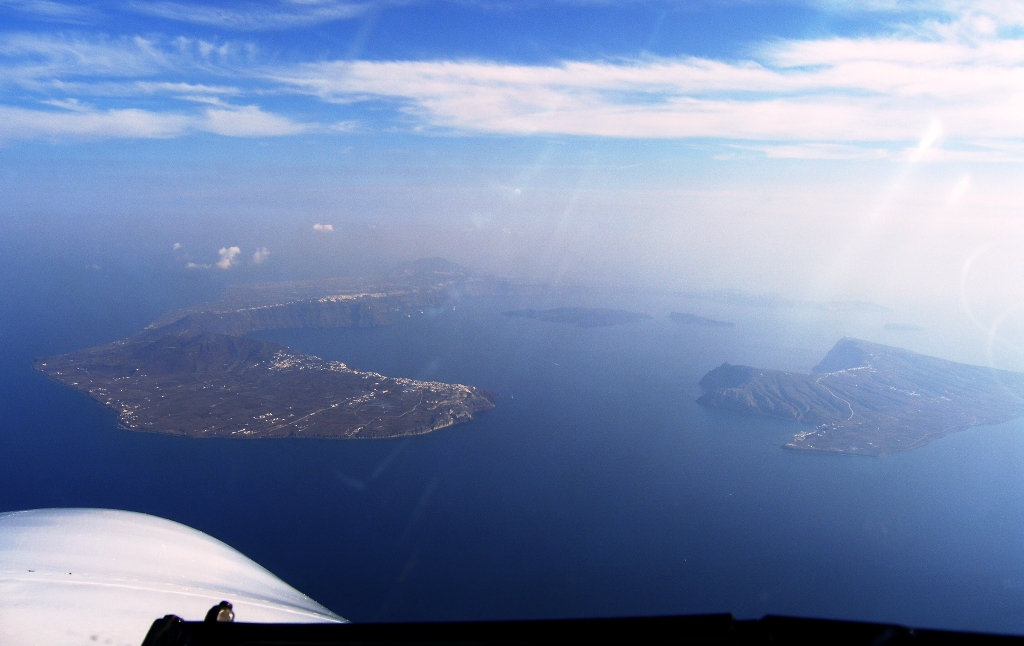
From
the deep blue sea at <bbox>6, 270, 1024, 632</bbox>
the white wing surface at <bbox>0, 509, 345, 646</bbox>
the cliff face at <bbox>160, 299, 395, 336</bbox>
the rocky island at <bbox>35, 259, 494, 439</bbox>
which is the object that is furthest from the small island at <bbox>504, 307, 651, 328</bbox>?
the white wing surface at <bbox>0, 509, 345, 646</bbox>

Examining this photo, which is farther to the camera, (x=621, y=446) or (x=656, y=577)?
(x=621, y=446)

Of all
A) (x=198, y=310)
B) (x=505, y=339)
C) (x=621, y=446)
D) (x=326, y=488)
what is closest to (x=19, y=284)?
(x=198, y=310)

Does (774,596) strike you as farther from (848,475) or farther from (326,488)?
(326,488)

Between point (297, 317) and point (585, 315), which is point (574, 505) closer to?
point (585, 315)

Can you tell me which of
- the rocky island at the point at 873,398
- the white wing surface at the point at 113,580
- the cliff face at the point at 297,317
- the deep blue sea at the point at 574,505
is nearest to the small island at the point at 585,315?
the cliff face at the point at 297,317

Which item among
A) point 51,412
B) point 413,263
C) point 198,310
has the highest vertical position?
point 413,263

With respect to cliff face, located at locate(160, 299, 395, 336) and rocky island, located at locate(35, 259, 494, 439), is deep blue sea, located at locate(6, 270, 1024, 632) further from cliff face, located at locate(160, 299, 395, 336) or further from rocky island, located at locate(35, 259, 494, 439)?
cliff face, located at locate(160, 299, 395, 336)

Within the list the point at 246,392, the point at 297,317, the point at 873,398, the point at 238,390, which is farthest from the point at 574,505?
the point at 297,317
